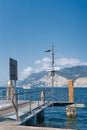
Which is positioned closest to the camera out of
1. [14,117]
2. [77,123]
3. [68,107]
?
[14,117]

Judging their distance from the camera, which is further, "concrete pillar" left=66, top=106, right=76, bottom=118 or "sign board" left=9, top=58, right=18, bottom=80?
"concrete pillar" left=66, top=106, right=76, bottom=118

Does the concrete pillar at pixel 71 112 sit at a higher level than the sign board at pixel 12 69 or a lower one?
lower

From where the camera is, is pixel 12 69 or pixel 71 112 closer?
pixel 12 69

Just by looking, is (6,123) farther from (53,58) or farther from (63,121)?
(53,58)

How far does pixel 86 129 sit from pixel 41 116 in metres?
4.92

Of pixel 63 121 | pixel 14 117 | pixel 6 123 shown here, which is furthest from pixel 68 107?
pixel 6 123

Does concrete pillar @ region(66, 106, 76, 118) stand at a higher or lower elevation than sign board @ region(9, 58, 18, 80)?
lower

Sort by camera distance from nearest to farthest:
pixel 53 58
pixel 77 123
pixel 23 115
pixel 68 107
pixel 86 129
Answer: pixel 23 115 → pixel 86 129 → pixel 77 123 → pixel 68 107 → pixel 53 58

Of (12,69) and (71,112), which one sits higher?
(12,69)

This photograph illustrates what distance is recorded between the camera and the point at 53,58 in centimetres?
3036

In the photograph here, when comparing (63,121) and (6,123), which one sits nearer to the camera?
(6,123)

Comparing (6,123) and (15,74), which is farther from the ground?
(15,74)

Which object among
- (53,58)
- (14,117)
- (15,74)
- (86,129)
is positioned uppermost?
(53,58)

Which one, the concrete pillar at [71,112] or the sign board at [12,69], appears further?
the concrete pillar at [71,112]
